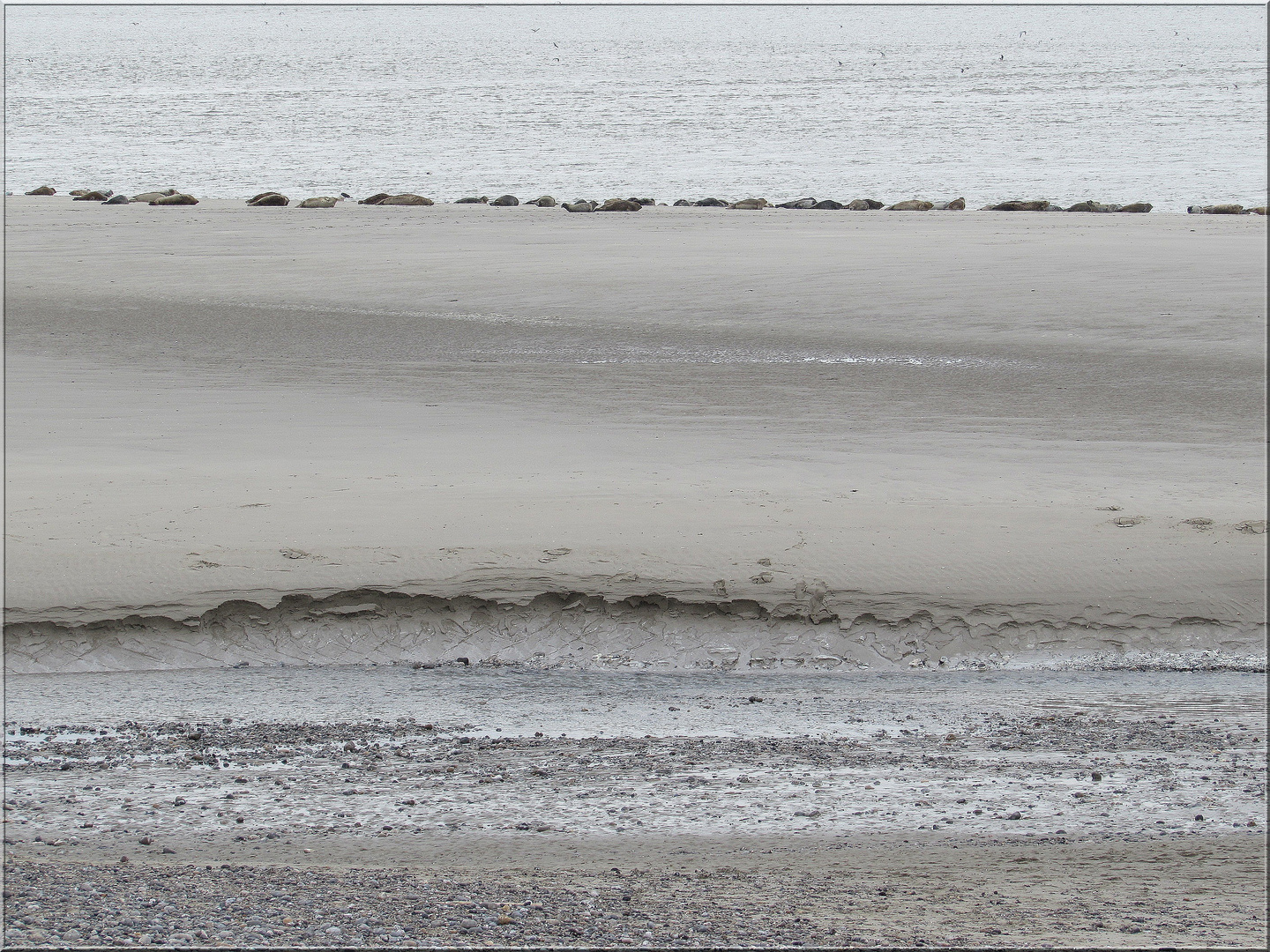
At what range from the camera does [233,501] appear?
7.07m

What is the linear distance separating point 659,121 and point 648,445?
38145 mm

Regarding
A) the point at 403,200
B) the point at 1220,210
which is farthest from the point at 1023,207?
the point at 403,200

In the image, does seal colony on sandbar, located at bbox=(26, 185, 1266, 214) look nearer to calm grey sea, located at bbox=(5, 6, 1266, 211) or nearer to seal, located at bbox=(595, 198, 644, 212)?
seal, located at bbox=(595, 198, 644, 212)

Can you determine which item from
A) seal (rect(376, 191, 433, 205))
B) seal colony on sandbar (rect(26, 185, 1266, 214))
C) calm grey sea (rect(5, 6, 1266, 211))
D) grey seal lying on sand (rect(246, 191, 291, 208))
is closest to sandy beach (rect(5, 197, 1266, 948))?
seal colony on sandbar (rect(26, 185, 1266, 214))

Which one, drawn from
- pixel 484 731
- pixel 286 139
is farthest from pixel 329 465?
pixel 286 139

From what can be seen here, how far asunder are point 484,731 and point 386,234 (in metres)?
12.9

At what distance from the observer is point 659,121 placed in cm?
4478

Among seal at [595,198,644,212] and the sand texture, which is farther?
seal at [595,198,644,212]

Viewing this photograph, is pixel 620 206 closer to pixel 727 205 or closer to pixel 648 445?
pixel 727 205

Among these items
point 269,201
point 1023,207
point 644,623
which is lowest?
point 644,623

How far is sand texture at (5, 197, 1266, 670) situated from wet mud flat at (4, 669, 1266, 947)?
1.56ft

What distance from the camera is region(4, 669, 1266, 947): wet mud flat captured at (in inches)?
130

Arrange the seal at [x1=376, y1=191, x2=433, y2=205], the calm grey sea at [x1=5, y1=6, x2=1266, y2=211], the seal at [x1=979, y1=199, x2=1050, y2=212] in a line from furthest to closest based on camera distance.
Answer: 1. the calm grey sea at [x1=5, y1=6, x2=1266, y2=211]
2. the seal at [x1=376, y1=191, x2=433, y2=205]
3. the seal at [x1=979, y1=199, x2=1050, y2=212]

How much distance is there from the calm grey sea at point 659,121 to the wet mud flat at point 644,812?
2116 cm
